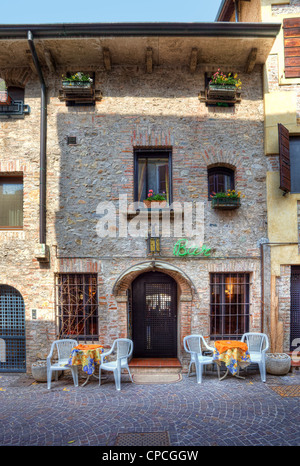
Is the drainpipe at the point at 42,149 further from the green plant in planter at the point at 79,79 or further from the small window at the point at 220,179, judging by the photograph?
the small window at the point at 220,179

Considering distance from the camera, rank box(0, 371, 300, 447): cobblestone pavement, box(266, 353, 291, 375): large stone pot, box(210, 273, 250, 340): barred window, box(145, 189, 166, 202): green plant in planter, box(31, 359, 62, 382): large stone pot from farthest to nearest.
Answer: box(210, 273, 250, 340): barred window < box(145, 189, 166, 202): green plant in planter < box(266, 353, 291, 375): large stone pot < box(31, 359, 62, 382): large stone pot < box(0, 371, 300, 447): cobblestone pavement

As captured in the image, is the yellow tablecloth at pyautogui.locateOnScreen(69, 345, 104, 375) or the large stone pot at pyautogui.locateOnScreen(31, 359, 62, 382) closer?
the yellow tablecloth at pyautogui.locateOnScreen(69, 345, 104, 375)

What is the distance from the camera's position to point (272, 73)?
7.11 metres

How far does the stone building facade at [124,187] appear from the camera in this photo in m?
6.82

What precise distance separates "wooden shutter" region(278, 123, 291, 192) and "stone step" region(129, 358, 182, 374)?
5.03 m

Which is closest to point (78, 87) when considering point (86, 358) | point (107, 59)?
point (107, 59)

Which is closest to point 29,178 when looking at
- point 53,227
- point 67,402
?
point 53,227

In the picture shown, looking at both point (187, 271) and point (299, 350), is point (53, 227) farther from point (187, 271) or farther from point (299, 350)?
point (299, 350)

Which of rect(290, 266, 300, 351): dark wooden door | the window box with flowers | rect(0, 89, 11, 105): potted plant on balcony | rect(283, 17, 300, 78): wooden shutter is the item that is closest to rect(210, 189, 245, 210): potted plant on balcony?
rect(290, 266, 300, 351): dark wooden door

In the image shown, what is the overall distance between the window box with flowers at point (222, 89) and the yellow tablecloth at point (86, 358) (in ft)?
21.6

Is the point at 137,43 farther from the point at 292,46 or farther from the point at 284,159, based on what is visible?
the point at 284,159

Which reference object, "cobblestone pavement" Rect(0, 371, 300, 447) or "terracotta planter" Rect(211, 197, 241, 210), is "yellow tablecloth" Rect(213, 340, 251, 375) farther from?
"terracotta planter" Rect(211, 197, 241, 210)

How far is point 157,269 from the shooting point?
22.5ft

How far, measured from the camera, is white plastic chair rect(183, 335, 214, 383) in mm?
6102
